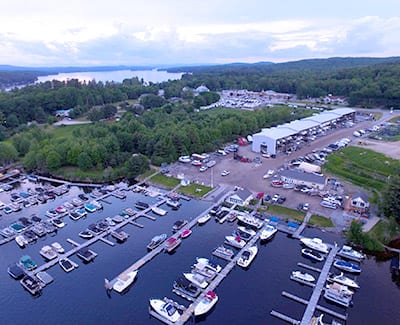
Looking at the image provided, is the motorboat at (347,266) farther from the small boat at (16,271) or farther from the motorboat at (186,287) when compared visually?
the small boat at (16,271)

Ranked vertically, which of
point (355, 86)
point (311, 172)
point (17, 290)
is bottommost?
point (17, 290)

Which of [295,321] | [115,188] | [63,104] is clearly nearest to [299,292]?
[295,321]

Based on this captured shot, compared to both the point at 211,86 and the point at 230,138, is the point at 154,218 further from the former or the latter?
the point at 211,86

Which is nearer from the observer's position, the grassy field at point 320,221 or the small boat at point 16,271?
the small boat at point 16,271

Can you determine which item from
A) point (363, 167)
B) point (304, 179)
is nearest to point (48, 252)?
point (304, 179)

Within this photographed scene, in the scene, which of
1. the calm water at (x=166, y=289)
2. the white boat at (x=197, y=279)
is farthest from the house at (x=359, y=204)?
the white boat at (x=197, y=279)

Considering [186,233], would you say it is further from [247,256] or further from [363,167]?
[363,167]

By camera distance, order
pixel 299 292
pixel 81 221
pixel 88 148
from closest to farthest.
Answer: pixel 299 292, pixel 81 221, pixel 88 148
